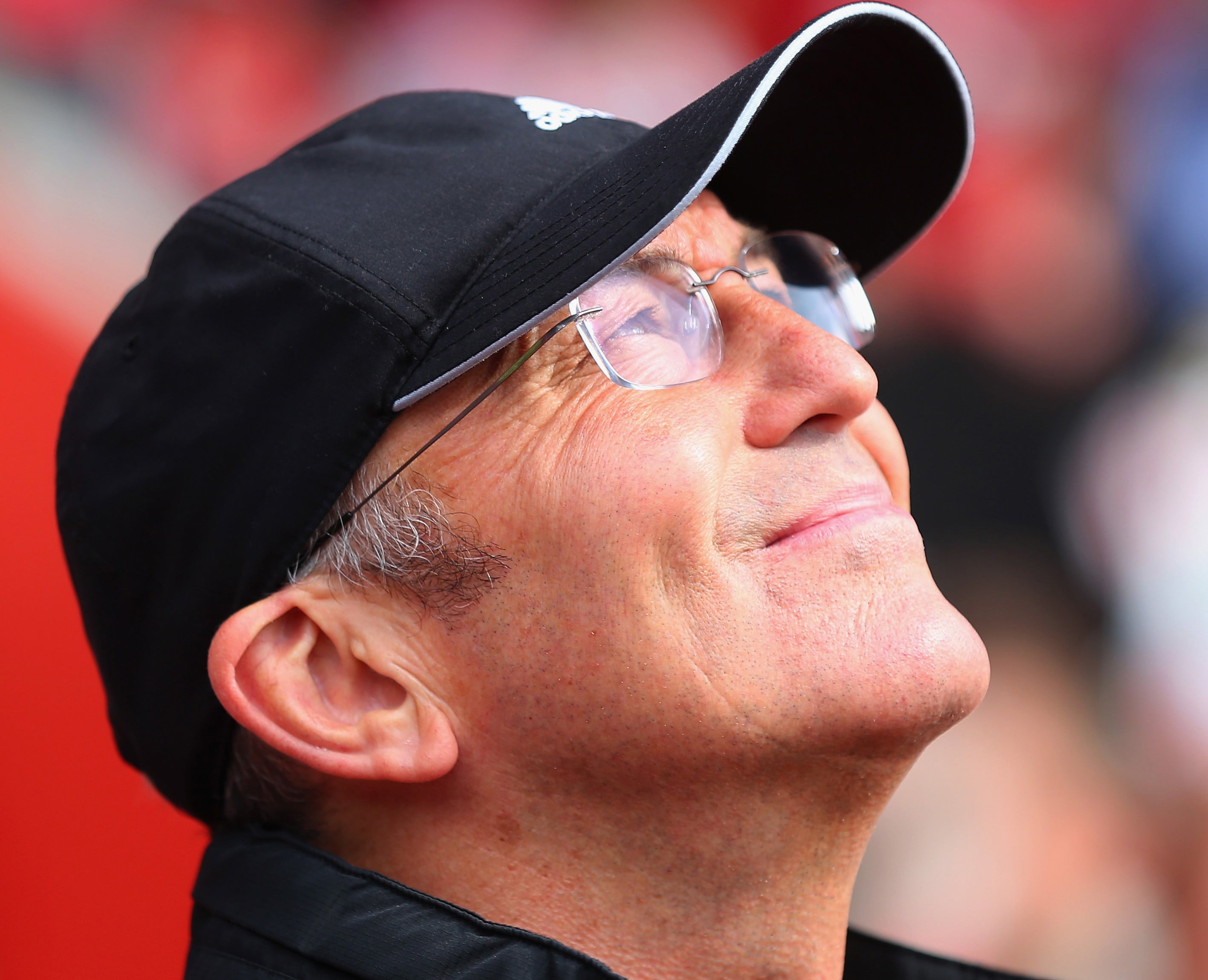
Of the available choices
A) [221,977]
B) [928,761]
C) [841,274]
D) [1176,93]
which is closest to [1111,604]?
[928,761]

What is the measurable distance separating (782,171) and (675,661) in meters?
0.86

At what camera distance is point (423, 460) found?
4.31ft

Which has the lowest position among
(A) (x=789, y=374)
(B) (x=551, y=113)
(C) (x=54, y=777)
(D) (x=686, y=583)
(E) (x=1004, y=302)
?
(C) (x=54, y=777)

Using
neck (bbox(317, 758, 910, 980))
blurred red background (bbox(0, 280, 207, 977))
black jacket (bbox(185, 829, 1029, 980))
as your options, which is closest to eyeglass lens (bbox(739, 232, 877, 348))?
neck (bbox(317, 758, 910, 980))

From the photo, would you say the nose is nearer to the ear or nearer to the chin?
the chin

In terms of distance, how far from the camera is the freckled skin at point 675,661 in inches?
48.8

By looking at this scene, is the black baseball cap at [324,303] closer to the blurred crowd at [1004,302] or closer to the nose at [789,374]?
the nose at [789,374]

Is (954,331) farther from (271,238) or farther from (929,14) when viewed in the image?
(271,238)

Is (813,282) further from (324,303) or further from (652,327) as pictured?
(324,303)

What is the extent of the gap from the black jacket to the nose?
0.64 metres

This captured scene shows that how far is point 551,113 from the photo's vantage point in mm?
1529

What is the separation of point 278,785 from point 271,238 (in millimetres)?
734

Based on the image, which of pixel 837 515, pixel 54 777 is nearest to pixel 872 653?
pixel 837 515

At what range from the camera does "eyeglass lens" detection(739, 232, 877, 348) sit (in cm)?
159
